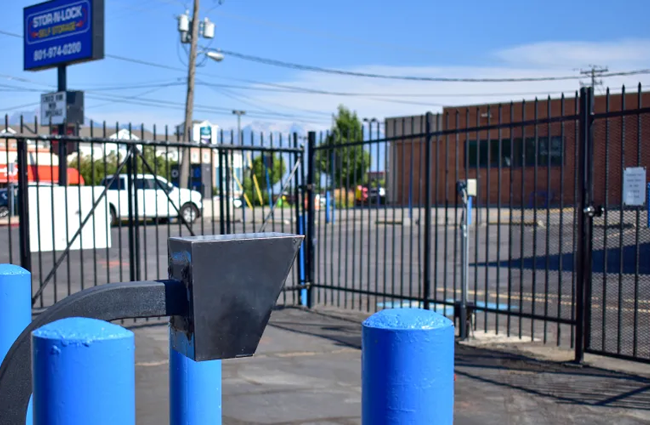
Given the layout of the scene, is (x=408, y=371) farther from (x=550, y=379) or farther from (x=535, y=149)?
(x=535, y=149)

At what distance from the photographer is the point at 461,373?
6539 millimetres

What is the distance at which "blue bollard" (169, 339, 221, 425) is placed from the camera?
3301 millimetres

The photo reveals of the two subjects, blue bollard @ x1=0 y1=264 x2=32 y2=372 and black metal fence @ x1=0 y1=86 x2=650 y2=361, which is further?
black metal fence @ x1=0 y1=86 x2=650 y2=361

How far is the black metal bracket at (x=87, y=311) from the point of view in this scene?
7.96 ft

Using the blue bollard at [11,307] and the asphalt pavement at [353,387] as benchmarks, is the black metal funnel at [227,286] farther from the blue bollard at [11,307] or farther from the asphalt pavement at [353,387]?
the asphalt pavement at [353,387]

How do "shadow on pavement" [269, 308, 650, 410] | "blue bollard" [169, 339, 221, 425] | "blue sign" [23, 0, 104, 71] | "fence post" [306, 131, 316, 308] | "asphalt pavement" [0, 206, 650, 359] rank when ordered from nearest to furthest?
"blue bollard" [169, 339, 221, 425]
"shadow on pavement" [269, 308, 650, 410]
"asphalt pavement" [0, 206, 650, 359]
"fence post" [306, 131, 316, 308]
"blue sign" [23, 0, 104, 71]

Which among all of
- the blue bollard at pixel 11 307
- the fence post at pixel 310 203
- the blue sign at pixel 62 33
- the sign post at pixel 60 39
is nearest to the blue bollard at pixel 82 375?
the blue bollard at pixel 11 307

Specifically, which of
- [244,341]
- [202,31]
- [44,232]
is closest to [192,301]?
[244,341]

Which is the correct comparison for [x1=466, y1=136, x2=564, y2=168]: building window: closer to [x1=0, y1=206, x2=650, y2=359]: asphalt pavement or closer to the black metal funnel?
[x1=0, y1=206, x2=650, y2=359]: asphalt pavement

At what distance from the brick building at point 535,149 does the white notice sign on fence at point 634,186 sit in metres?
0.10

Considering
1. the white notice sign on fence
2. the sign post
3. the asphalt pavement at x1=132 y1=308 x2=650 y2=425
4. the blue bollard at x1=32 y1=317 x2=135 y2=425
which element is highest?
the sign post

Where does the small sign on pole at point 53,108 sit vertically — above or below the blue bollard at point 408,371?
above

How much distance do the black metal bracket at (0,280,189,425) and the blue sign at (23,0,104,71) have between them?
2091cm

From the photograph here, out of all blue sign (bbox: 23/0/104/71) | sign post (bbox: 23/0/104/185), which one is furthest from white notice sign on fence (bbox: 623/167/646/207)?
blue sign (bbox: 23/0/104/71)
